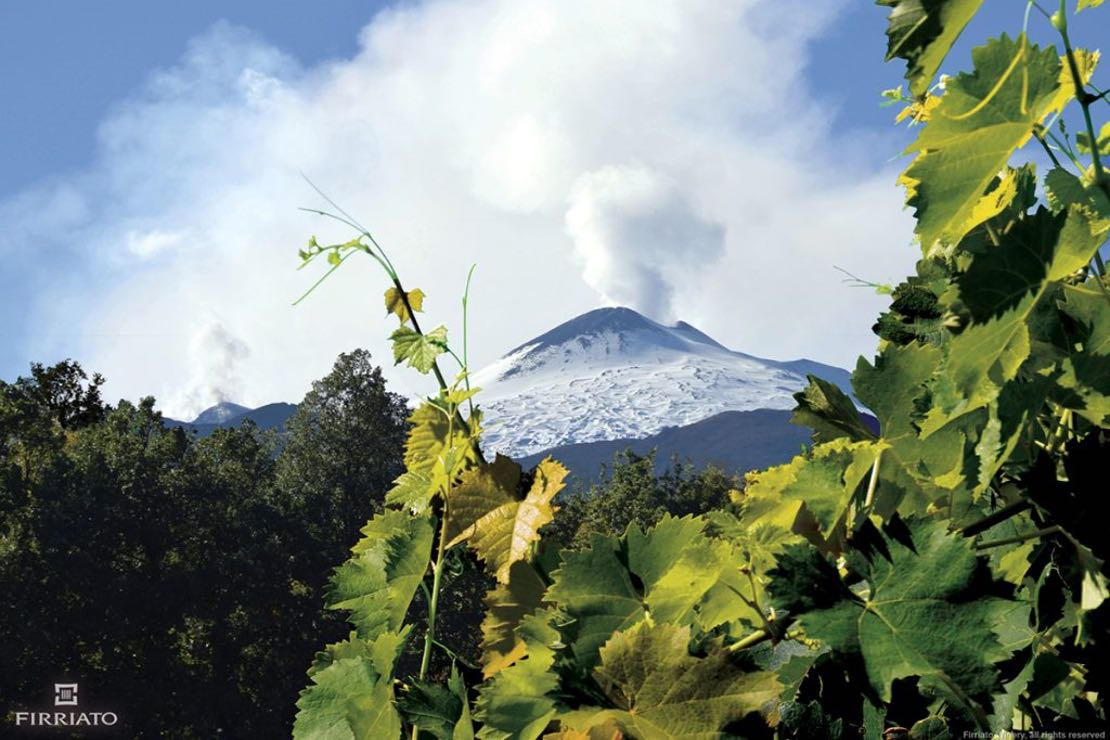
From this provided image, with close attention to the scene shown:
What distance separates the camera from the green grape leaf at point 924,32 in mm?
416

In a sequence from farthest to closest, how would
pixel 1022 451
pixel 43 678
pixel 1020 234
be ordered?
pixel 43 678 < pixel 1022 451 < pixel 1020 234

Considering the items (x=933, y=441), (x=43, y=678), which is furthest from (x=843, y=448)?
(x=43, y=678)

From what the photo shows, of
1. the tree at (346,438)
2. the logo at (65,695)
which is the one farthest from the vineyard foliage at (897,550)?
the tree at (346,438)

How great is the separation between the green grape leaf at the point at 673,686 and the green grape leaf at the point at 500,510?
167mm

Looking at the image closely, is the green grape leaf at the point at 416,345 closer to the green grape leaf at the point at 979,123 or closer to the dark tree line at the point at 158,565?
the green grape leaf at the point at 979,123

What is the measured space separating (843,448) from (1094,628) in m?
0.15

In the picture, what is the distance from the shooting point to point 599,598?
0.54m

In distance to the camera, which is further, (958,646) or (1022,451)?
(1022,451)

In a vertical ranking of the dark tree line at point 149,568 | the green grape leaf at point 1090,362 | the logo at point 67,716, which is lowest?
the green grape leaf at point 1090,362

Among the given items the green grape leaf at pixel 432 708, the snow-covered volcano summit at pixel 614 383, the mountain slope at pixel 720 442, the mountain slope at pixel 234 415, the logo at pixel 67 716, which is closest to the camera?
the green grape leaf at pixel 432 708

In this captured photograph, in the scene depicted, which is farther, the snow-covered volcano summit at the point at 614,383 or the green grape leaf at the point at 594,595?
the snow-covered volcano summit at the point at 614,383

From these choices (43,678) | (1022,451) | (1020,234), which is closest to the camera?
(1020,234)

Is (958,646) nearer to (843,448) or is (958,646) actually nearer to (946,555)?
(946,555)

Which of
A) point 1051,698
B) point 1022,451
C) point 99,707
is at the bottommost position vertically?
point 1051,698
